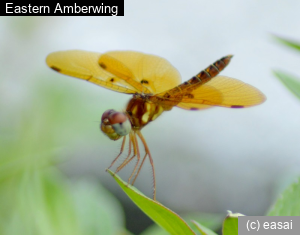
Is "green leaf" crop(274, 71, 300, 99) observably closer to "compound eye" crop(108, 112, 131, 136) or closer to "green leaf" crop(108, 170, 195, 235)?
"green leaf" crop(108, 170, 195, 235)

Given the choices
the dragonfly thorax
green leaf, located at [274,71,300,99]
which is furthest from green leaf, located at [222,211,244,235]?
the dragonfly thorax

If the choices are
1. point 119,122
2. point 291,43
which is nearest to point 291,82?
point 291,43

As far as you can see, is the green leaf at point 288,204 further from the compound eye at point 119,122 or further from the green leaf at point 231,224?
the compound eye at point 119,122

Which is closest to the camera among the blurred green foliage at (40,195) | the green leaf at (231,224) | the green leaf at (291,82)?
the green leaf at (231,224)

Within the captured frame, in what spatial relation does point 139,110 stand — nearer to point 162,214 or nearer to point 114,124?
point 114,124

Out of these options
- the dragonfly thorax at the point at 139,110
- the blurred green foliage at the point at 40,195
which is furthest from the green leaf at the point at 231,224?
the dragonfly thorax at the point at 139,110
